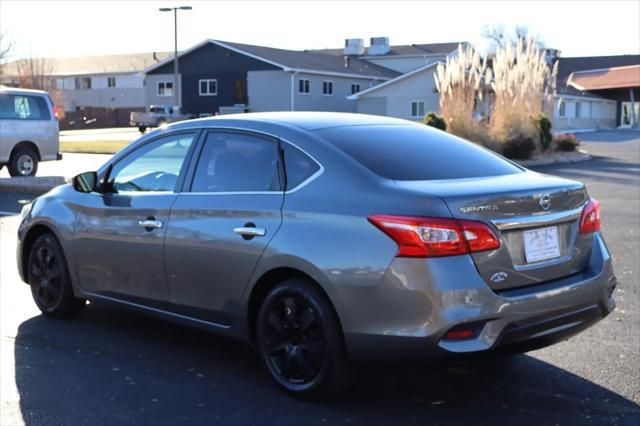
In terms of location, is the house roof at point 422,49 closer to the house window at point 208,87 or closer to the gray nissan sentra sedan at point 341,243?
the house window at point 208,87

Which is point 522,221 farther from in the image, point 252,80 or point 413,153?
point 252,80

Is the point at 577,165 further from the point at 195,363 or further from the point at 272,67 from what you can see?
the point at 272,67

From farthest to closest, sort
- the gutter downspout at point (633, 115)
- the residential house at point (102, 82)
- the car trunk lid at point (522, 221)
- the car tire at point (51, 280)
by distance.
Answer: the residential house at point (102, 82), the gutter downspout at point (633, 115), the car tire at point (51, 280), the car trunk lid at point (522, 221)

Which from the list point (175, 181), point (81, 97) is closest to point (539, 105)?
point (175, 181)

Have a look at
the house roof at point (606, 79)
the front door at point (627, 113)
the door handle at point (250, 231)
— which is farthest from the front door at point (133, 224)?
the front door at point (627, 113)

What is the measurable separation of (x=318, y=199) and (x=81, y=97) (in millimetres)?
81863

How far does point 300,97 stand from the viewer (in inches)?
2138

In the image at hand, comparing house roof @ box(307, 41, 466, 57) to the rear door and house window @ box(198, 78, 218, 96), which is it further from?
the rear door

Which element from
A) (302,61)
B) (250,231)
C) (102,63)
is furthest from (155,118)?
(250,231)

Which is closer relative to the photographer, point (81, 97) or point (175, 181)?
point (175, 181)

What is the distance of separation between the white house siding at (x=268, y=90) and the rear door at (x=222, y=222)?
48328mm

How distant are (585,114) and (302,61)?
73.4 ft

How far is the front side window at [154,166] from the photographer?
5430mm

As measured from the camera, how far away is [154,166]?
5.71 meters
